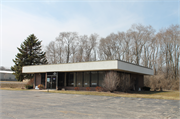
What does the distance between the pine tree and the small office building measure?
11810mm

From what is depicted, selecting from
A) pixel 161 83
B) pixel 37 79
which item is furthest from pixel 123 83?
pixel 37 79

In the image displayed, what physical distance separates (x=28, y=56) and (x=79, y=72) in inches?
899

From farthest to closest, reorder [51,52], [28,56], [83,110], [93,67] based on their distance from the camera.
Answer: [51,52], [28,56], [93,67], [83,110]

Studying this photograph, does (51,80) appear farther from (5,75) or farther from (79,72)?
(5,75)

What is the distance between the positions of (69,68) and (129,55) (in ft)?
73.0

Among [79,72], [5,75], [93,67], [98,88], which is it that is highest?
[93,67]

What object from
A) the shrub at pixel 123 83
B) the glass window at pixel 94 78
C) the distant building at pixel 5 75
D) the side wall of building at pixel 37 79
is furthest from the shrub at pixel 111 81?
the distant building at pixel 5 75

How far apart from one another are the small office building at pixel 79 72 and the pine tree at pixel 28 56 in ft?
38.7

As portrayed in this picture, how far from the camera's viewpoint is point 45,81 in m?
33.6

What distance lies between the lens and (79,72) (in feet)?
100

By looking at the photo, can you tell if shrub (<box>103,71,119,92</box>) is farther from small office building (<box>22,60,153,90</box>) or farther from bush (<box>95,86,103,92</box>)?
bush (<box>95,86,103,92</box>)

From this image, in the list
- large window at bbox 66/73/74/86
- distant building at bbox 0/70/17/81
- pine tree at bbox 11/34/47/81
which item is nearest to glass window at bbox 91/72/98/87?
large window at bbox 66/73/74/86

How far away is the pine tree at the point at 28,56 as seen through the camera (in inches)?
1828

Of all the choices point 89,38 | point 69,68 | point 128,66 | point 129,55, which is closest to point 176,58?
point 129,55
